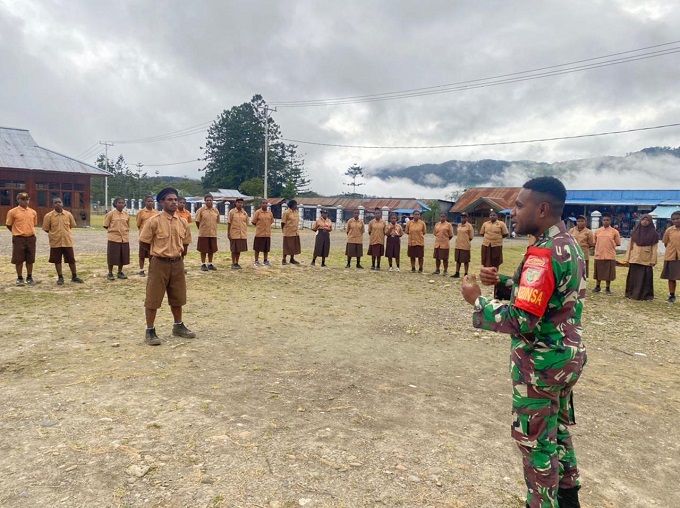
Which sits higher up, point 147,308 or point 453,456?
point 147,308

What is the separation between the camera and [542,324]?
2184mm

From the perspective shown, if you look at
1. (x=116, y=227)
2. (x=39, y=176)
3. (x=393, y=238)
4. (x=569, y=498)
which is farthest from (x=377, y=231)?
(x=39, y=176)

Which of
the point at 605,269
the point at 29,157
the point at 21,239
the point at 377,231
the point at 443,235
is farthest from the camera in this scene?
the point at 29,157

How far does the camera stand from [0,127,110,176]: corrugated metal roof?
1001 inches

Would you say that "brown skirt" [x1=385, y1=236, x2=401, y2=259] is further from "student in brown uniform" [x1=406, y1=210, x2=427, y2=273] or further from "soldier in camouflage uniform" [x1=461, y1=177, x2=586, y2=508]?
"soldier in camouflage uniform" [x1=461, y1=177, x2=586, y2=508]

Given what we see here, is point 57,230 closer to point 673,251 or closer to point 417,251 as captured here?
point 417,251

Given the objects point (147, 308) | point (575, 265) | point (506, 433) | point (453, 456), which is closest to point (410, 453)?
point (453, 456)

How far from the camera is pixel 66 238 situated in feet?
29.3

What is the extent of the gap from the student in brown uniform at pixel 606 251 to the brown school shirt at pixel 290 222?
752cm

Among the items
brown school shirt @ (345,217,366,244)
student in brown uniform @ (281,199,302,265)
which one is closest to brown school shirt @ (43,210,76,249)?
student in brown uniform @ (281,199,302,265)

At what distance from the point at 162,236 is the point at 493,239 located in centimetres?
889

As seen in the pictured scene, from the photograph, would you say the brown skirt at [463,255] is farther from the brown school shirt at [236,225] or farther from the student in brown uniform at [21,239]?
the student in brown uniform at [21,239]

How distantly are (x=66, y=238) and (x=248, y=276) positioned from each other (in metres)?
3.83

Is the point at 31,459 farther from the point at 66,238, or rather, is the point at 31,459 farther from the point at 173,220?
the point at 66,238
